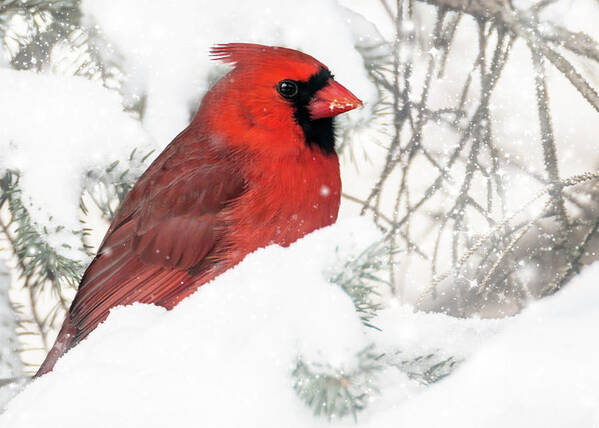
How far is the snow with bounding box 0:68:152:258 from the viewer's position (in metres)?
1.52

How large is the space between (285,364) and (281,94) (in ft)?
2.89

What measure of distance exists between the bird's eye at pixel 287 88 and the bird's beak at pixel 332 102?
0.05 metres

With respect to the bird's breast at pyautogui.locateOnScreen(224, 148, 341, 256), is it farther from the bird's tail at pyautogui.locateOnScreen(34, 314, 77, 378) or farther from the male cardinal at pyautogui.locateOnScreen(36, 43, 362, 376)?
the bird's tail at pyautogui.locateOnScreen(34, 314, 77, 378)

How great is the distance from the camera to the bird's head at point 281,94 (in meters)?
1.56

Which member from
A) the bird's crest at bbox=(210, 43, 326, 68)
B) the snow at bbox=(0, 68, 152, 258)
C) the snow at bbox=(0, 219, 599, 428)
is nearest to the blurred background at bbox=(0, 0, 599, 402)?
the snow at bbox=(0, 68, 152, 258)

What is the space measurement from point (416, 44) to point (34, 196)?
1.03 metres

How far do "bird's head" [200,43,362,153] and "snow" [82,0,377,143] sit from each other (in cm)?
17

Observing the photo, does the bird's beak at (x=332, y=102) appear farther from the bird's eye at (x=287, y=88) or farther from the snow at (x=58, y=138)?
the snow at (x=58, y=138)

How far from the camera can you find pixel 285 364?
823 mm

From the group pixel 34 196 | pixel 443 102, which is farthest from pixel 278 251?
pixel 443 102

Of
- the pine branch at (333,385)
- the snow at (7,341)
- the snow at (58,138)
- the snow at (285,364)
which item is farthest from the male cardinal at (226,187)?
the pine branch at (333,385)

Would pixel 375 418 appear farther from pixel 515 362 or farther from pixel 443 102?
pixel 443 102

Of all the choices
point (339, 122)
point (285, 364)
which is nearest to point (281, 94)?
point (339, 122)

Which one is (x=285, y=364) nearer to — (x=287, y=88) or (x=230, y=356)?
(x=230, y=356)
